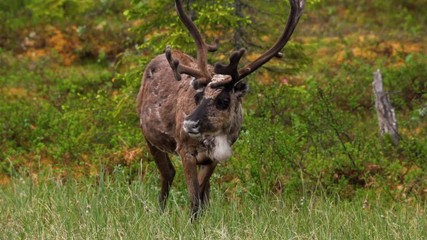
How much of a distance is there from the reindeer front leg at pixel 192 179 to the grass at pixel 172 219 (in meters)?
0.22

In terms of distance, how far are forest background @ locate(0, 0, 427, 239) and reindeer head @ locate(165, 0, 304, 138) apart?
119 centimetres

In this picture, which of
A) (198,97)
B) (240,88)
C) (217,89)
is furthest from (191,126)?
(240,88)

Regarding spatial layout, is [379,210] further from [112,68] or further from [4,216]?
[112,68]

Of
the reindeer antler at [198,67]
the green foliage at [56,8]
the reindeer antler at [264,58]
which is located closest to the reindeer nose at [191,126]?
the reindeer antler at [198,67]

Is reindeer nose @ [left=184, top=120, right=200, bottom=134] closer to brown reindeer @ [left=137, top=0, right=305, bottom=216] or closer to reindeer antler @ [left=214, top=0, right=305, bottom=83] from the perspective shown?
brown reindeer @ [left=137, top=0, right=305, bottom=216]

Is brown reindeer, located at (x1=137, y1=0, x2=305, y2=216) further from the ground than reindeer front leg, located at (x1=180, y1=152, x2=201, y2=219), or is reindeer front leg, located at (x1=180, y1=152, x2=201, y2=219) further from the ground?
brown reindeer, located at (x1=137, y1=0, x2=305, y2=216)

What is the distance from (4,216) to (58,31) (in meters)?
13.5

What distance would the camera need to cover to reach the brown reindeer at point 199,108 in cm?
948

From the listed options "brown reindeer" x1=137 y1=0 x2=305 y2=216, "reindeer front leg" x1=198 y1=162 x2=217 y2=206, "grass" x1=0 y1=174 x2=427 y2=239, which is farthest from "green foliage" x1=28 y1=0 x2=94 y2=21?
"reindeer front leg" x1=198 y1=162 x2=217 y2=206

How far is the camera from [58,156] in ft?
47.9

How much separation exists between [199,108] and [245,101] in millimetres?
6454

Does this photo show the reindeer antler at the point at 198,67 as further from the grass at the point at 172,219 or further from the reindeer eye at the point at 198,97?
the grass at the point at 172,219

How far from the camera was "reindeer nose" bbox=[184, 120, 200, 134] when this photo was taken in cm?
927

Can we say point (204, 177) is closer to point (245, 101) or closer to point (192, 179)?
point (192, 179)
